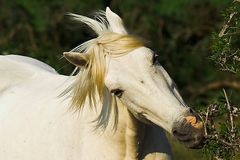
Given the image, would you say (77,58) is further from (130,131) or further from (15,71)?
(15,71)

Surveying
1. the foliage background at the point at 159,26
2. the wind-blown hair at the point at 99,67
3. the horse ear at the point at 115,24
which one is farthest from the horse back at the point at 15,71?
the foliage background at the point at 159,26

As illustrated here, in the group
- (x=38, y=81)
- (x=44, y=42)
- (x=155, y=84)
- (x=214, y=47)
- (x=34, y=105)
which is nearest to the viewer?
(x=155, y=84)

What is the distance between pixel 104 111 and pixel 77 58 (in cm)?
43

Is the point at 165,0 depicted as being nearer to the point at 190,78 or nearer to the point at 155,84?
the point at 190,78

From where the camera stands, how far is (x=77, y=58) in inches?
226

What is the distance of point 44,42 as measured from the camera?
15523 mm

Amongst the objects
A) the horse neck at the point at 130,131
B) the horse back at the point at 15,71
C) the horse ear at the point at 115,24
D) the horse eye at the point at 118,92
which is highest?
the horse ear at the point at 115,24

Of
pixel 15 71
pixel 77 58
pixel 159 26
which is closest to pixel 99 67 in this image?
pixel 77 58

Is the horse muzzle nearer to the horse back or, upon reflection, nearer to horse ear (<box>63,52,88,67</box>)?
→ horse ear (<box>63,52,88,67</box>)

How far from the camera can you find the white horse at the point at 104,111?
5441mm

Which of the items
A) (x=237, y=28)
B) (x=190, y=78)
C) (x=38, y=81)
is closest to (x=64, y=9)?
(x=190, y=78)

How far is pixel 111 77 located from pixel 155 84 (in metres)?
0.30

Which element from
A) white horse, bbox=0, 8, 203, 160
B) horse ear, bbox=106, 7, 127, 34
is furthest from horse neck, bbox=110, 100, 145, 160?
horse ear, bbox=106, 7, 127, 34

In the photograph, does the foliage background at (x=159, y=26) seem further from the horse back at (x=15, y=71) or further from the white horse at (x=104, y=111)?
the white horse at (x=104, y=111)
